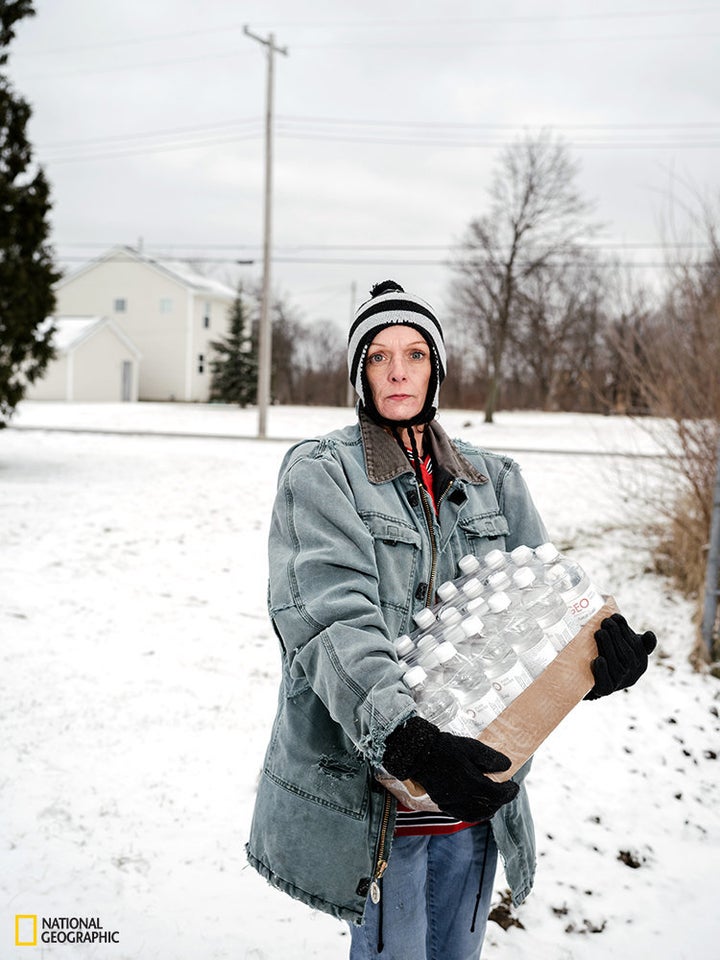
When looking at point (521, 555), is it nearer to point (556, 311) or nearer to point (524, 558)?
point (524, 558)

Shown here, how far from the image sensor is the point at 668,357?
7.34 meters

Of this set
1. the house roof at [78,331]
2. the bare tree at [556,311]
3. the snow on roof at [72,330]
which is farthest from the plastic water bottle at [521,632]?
the house roof at [78,331]

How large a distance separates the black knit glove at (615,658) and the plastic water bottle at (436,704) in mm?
367

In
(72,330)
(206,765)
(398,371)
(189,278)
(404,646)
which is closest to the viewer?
(404,646)

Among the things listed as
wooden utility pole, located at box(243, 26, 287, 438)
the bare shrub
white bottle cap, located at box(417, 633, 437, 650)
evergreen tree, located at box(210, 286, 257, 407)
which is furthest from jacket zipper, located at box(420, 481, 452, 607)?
evergreen tree, located at box(210, 286, 257, 407)

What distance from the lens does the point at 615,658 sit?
193cm

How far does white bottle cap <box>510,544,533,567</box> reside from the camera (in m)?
2.16

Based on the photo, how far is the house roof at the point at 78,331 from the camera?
36.7 metres

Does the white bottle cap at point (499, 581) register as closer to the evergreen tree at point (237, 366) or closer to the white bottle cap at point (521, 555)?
the white bottle cap at point (521, 555)

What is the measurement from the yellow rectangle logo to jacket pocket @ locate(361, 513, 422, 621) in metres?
2.26

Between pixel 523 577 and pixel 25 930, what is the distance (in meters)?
2.56

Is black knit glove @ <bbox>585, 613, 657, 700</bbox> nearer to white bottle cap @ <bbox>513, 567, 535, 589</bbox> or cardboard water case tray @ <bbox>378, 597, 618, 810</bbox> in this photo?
cardboard water case tray @ <bbox>378, 597, 618, 810</bbox>

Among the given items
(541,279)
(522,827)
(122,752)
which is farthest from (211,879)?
(541,279)

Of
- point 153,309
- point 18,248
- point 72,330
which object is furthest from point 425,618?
point 153,309
